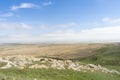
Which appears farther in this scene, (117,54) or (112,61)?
(117,54)

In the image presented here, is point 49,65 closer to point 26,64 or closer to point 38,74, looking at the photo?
point 26,64

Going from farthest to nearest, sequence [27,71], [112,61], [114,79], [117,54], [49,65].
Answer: [117,54] < [112,61] < [49,65] < [114,79] < [27,71]

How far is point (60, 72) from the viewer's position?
30.8 m

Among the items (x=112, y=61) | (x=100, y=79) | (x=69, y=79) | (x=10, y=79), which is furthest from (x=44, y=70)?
(x=112, y=61)

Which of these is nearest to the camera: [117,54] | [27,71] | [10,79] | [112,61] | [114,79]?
[10,79]

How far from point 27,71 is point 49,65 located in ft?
18.3

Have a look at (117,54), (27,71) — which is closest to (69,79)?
(27,71)

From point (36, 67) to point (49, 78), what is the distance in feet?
18.9

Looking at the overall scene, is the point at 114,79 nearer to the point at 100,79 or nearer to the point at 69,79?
the point at 100,79

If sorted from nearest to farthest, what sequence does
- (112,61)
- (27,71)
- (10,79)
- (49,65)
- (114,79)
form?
(10,79) < (27,71) < (114,79) < (49,65) < (112,61)

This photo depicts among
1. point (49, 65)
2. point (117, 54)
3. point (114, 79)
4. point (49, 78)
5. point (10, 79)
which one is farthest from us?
point (117, 54)

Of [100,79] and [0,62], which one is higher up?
[0,62]

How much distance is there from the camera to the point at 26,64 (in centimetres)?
3506

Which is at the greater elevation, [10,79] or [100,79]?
[10,79]
